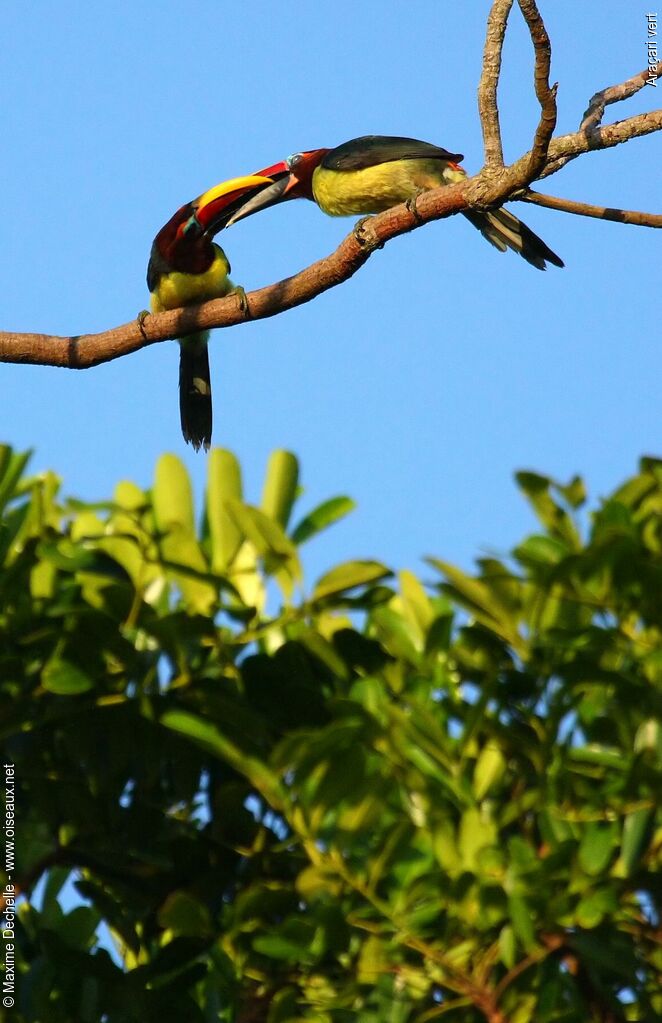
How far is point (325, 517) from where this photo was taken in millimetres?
2107

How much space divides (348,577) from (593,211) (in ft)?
6.85

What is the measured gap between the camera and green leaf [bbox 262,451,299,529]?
211 cm

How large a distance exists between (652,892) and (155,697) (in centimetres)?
81

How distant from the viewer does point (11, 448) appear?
229 cm

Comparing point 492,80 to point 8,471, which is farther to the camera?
point 492,80

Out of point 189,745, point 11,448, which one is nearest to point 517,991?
point 189,745

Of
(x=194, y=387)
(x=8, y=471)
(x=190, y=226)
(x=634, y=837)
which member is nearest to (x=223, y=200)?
(x=190, y=226)

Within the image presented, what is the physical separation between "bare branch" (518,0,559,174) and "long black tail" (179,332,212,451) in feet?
17.1

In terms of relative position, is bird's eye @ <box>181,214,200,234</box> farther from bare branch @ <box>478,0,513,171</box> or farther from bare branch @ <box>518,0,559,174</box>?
bare branch @ <box>518,0,559,174</box>

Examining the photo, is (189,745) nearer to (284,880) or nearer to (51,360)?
(284,880)

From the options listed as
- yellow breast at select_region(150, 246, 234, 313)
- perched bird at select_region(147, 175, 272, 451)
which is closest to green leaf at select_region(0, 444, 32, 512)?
perched bird at select_region(147, 175, 272, 451)

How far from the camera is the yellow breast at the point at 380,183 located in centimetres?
628

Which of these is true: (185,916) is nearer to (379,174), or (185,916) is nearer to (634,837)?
(634,837)

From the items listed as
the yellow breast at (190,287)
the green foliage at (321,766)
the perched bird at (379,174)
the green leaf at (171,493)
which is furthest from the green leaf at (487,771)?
the yellow breast at (190,287)
